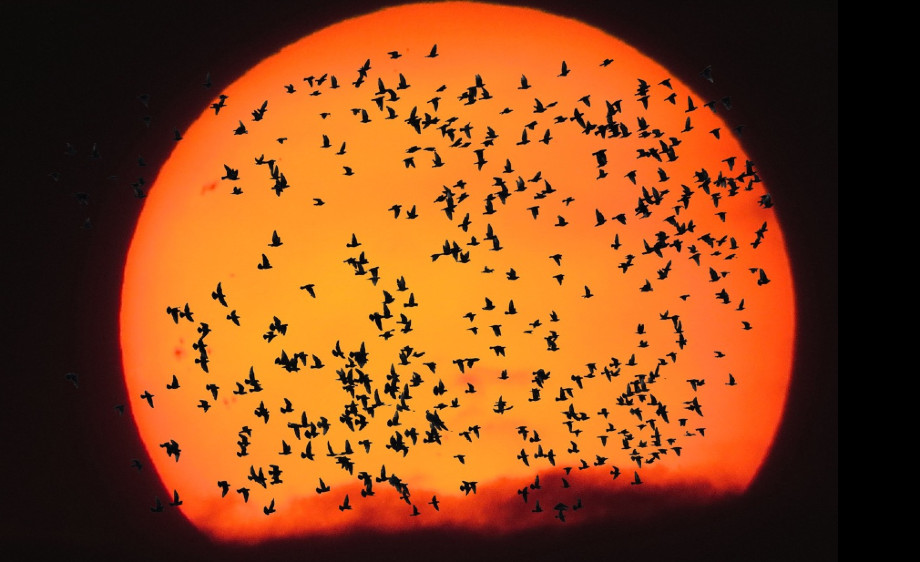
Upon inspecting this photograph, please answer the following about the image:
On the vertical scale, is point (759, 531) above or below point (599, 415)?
below

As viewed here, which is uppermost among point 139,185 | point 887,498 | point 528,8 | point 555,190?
point 528,8

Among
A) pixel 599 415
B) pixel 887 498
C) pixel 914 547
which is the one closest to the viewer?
pixel 914 547

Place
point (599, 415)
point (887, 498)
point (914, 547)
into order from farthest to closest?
point (599, 415)
point (887, 498)
point (914, 547)

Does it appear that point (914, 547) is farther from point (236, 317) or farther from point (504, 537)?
→ point (236, 317)

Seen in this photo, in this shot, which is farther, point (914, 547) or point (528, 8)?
point (528, 8)

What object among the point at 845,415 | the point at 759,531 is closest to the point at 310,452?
the point at 759,531

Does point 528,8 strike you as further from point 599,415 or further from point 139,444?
point 139,444

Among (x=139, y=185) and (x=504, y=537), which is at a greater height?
(x=139, y=185)

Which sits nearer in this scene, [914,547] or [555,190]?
[914,547]

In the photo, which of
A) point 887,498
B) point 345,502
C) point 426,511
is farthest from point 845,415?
point 345,502
